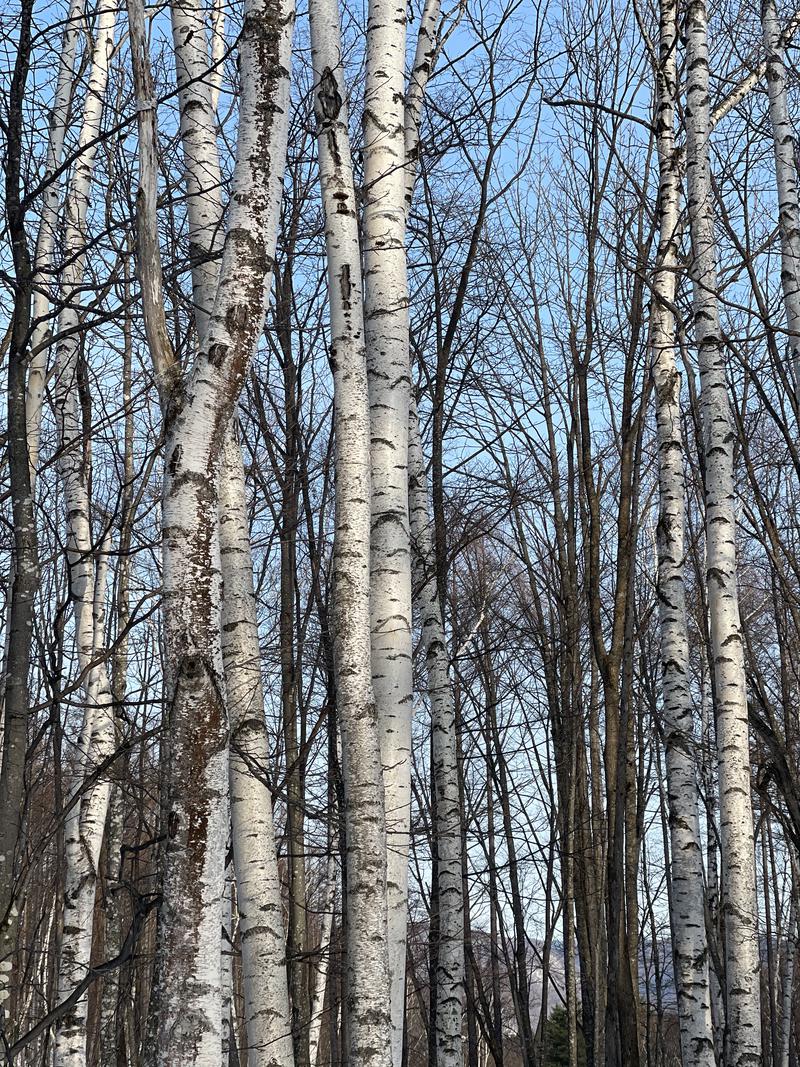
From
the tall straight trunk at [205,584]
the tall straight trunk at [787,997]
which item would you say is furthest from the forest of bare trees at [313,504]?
the tall straight trunk at [787,997]

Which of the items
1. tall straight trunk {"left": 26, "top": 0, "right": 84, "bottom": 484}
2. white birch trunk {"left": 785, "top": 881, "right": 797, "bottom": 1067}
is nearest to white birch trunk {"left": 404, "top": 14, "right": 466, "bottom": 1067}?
tall straight trunk {"left": 26, "top": 0, "right": 84, "bottom": 484}

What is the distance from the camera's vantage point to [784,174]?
660cm

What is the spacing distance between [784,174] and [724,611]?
2920mm

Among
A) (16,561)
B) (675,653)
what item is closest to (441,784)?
(675,653)

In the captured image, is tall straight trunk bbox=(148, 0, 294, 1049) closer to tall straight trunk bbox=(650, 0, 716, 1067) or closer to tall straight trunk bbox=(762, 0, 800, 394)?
tall straight trunk bbox=(650, 0, 716, 1067)

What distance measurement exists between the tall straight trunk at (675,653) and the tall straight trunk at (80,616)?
3135mm

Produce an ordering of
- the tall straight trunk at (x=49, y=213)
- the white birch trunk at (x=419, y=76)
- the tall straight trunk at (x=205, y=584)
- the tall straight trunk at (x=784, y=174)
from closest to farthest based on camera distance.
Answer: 1. the tall straight trunk at (x=205, y=584)
2. the tall straight trunk at (x=49, y=213)
3. the white birch trunk at (x=419, y=76)
4. the tall straight trunk at (x=784, y=174)

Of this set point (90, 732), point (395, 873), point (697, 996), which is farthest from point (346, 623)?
point (697, 996)

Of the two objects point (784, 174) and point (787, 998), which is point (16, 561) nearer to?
point (784, 174)

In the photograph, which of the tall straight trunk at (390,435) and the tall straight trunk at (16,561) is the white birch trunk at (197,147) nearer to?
the tall straight trunk at (16,561)

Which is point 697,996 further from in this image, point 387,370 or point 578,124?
point 578,124

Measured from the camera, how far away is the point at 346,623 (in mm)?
3469

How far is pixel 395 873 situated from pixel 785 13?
27.4 ft

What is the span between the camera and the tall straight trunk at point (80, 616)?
5.25m
